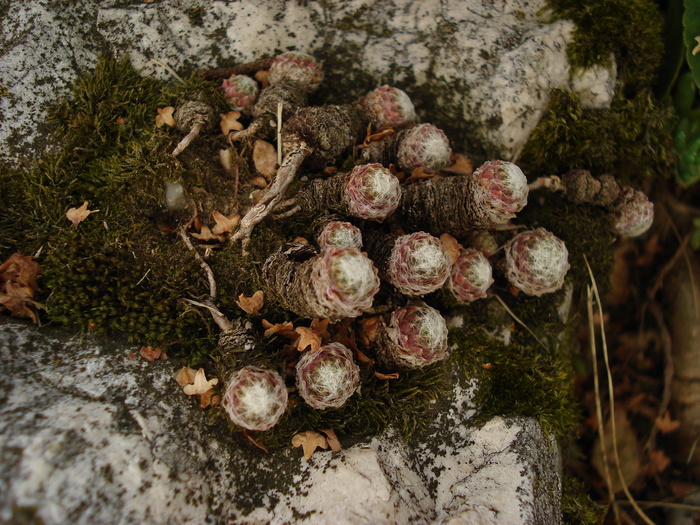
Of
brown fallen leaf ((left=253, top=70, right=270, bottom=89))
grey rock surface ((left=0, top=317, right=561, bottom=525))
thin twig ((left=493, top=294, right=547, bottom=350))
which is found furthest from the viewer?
brown fallen leaf ((left=253, top=70, right=270, bottom=89))

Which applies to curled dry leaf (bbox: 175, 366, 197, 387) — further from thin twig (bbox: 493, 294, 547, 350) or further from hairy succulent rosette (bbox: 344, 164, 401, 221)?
thin twig (bbox: 493, 294, 547, 350)

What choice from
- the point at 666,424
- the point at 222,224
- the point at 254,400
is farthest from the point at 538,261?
the point at 666,424

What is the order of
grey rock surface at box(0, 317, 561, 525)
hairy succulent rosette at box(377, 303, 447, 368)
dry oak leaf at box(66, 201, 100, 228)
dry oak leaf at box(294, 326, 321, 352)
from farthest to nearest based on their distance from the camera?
1. dry oak leaf at box(66, 201, 100, 228)
2. dry oak leaf at box(294, 326, 321, 352)
3. hairy succulent rosette at box(377, 303, 447, 368)
4. grey rock surface at box(0, 317, 561, 525)

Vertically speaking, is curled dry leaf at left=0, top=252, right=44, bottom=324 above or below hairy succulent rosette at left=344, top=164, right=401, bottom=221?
below

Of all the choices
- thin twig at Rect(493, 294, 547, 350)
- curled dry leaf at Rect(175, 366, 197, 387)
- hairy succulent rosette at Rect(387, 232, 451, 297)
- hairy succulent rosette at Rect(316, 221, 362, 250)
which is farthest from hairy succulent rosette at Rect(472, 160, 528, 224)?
curled dry leaf at Rect(175, 366, 197, 387)

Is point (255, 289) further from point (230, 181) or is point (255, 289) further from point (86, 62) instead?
point (86, 62)

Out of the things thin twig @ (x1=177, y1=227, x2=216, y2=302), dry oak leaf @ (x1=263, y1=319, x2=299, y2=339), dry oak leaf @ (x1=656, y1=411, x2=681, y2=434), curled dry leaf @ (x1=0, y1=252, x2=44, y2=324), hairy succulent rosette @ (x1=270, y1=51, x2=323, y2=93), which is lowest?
dry oak leaf @ (x1=656, y1=411, x2=681, y2=434)

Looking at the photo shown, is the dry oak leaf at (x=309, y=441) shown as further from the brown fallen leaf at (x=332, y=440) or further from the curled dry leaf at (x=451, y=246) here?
the curled dry leaf at (x=451, y=246)
